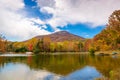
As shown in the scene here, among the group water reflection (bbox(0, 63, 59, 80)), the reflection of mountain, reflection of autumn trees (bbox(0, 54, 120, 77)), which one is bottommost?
the reflection of mountain

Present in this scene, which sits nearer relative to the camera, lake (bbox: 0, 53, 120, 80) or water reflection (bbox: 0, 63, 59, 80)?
water reflection (bbox: 0, 63, 59, 80)

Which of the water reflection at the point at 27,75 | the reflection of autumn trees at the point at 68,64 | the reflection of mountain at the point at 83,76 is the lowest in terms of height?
the reflection of mountain at the point at 83,76

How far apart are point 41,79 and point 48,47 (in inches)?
5527

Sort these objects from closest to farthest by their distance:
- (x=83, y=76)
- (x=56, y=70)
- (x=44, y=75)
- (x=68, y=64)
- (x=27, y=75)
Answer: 1. (x=83, y=76)
2. (x=44, y=75)
3. (x=27, y=75)
4. (x=56, y=70)
5. (x=68, y=64)

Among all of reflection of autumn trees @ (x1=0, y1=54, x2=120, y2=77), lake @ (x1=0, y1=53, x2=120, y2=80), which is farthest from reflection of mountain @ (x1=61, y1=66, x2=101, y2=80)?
reflection of autumn trees @ (x1=0, y1=54, x2=120, y2=77)

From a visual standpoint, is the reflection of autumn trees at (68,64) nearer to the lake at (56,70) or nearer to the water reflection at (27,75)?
the lake at (56,70)

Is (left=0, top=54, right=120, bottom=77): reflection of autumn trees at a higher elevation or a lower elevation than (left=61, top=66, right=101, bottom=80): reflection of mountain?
higher

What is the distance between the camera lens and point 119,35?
4038cm

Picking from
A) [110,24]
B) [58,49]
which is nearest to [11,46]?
[58,49]

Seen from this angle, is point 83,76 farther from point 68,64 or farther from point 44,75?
point 68,64

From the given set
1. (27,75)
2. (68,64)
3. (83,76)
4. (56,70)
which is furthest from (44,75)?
(68,64)

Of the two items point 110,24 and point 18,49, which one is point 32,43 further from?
point 110,24

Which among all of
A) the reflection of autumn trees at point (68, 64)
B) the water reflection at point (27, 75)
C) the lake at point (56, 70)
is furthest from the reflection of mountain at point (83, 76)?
the water reflection at point (27, 75)

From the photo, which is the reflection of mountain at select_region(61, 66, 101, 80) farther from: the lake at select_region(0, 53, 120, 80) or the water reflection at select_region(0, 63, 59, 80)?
the water reflection at select_region(0, 63, 59, 80)
